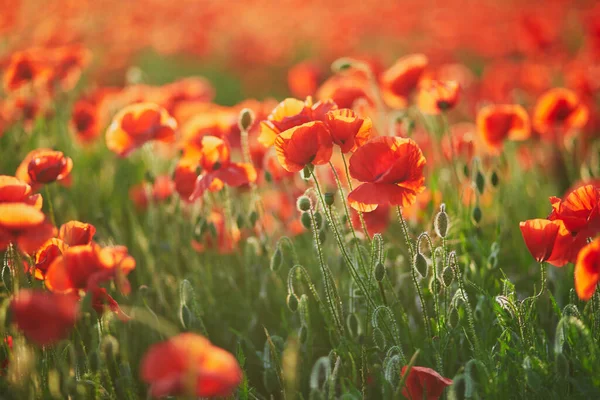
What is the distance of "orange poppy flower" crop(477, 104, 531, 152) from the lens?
9.22 feet

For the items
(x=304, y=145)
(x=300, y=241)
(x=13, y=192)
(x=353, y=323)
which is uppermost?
(x=304, y=145)

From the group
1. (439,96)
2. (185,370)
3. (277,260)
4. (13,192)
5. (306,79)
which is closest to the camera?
(185,370)

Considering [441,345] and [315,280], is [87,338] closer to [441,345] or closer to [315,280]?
[315,280]

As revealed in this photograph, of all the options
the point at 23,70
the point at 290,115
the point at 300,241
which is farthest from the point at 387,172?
the point at 23,70

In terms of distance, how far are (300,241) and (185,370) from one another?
6.16 feet

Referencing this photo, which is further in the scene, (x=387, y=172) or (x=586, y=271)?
(x=387, y=172)

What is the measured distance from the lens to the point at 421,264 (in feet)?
6.08

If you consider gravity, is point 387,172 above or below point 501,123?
above

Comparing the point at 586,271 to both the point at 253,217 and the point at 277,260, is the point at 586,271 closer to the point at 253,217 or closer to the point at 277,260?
the point at 277,260

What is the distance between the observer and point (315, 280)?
2.57m

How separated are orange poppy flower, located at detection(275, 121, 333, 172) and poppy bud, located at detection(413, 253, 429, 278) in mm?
400

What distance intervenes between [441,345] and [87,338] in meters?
1.24

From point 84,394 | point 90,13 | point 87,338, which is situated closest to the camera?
point 84,394

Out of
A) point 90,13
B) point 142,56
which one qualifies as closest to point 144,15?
point 142,56
